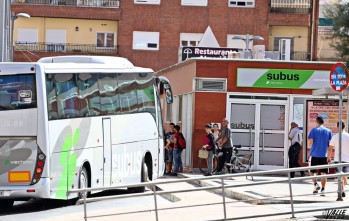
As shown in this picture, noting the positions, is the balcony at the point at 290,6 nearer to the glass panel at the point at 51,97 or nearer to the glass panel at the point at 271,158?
the glass panel at the point at 271,158

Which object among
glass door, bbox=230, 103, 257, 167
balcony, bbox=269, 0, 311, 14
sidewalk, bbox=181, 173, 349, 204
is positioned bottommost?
sidewalk, bbox=181, 173, 349, 204

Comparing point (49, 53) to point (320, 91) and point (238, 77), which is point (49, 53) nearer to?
point (238, 77)

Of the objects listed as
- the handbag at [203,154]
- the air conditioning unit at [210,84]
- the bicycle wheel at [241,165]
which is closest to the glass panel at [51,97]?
→ the handbag at [203,154]

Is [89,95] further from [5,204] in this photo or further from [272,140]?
[272,140]

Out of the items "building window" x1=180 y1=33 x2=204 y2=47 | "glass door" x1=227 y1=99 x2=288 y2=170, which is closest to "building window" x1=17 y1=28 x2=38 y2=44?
"building window" x1=180 y1=33 x2=204 y2=47

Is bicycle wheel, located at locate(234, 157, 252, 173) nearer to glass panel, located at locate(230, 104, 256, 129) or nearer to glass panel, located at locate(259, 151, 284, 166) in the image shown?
glass panel, located at locate(259, 151, 284, 166)

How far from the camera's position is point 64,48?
69.4 meters

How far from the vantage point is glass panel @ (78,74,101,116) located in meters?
24.1

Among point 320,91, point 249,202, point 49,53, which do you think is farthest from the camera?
point 49,53

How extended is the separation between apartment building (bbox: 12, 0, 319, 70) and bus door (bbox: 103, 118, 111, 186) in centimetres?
4383

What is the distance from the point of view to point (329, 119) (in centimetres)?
3678

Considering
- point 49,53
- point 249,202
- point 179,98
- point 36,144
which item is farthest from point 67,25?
point 249,202

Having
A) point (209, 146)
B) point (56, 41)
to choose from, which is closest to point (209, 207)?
point (209, 146)

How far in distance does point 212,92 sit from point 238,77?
1.09 m
